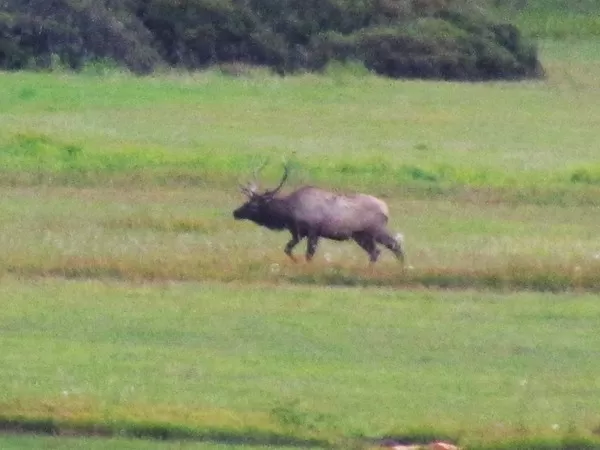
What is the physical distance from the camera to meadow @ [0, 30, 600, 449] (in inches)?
458

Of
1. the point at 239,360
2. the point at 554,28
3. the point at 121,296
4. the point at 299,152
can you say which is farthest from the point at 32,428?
the point at 554,28

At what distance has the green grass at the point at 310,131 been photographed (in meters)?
27.1

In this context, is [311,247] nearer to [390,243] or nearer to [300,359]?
[390,243]

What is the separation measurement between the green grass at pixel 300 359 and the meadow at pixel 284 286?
0.11 ft

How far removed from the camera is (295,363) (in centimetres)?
1352

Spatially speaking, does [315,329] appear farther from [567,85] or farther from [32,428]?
[567,85]

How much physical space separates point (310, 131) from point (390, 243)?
1474cm

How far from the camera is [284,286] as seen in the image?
17.4m

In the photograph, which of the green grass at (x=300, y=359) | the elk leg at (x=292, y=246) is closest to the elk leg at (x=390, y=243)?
the elk leg at (x=292, y=246)

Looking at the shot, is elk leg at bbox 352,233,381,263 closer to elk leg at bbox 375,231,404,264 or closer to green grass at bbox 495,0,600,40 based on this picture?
elk leg at bbox 375,231,404,264

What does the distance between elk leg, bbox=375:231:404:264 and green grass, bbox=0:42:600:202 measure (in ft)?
24.6

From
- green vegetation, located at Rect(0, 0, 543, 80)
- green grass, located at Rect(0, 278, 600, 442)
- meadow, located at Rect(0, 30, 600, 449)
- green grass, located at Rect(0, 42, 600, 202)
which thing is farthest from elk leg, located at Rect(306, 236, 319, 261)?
green vegetation, located at Rect(0, 0, 543, 80)

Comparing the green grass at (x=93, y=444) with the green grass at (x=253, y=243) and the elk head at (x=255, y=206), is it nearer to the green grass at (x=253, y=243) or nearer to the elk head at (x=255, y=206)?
the green grass at (x=253, y=243)

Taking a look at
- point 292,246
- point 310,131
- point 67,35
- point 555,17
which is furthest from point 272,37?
point 292,246
